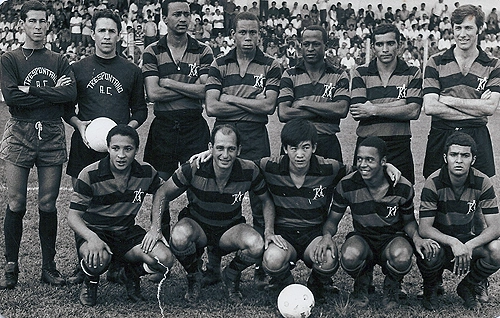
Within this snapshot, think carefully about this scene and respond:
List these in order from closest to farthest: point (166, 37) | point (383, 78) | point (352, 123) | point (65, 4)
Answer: point (383, 78) → point (166, 37) → point (352, 123) → point (65, 4)

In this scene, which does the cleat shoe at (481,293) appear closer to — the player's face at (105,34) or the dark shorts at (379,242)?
the dark shorts at (379,242)

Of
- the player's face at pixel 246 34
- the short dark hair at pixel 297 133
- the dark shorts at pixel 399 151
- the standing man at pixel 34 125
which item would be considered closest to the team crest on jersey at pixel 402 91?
the dark shorts at pixel 399 151

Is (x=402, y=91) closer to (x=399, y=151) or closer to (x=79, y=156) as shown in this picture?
(x=399, y=151)

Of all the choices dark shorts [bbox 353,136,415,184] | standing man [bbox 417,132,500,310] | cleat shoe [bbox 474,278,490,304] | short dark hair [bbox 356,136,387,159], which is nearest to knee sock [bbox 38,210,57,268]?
short dark hair [bbox 356,136,387,159]

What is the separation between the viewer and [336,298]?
13.2ft

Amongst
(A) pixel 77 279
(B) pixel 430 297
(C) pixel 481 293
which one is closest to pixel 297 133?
(B) pixel 430 297

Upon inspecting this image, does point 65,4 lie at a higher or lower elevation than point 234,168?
higher

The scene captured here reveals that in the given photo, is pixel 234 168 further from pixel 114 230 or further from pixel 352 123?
pixel 352 123

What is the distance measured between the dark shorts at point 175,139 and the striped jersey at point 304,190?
0.87 metres

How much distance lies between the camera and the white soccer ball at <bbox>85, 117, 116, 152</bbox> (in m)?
4.08

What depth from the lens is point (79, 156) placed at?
438 cm

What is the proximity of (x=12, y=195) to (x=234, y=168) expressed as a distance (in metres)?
1.53

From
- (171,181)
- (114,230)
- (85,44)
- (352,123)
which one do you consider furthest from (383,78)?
(85,44)

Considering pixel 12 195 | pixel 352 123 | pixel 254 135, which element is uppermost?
pixel 254 135
